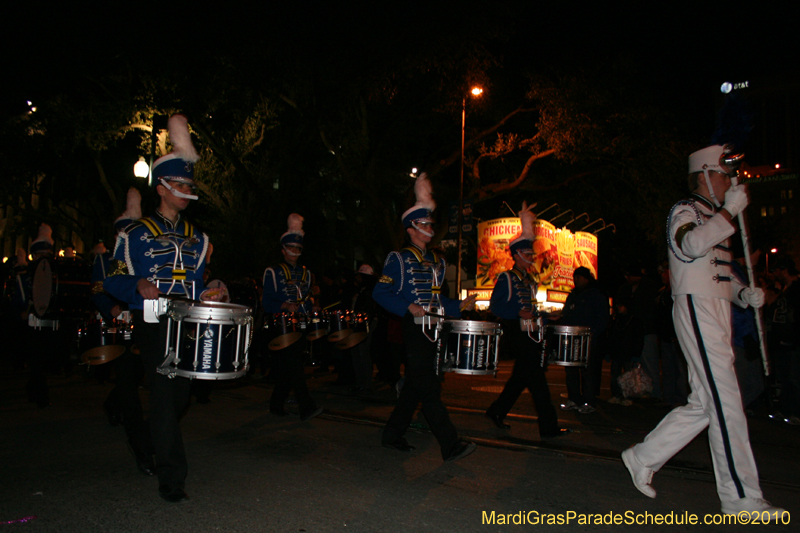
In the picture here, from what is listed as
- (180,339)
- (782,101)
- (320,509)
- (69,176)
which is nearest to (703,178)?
(320,509)

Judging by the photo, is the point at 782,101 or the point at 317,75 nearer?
the point at 317,75

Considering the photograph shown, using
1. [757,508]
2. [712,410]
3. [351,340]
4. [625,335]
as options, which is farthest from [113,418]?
[625,335]

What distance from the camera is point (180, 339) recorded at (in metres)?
4.27

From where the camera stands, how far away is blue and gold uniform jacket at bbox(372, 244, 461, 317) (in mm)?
5988

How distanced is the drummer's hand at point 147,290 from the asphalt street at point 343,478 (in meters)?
1.33

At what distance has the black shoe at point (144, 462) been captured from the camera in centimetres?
484

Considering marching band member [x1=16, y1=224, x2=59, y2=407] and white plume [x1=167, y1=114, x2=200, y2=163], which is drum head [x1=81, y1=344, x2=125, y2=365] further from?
marching band member [x1=16, y1=224, x2=59, y2=407]

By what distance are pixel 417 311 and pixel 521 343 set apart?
167 cm

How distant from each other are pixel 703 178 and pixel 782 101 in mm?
145556

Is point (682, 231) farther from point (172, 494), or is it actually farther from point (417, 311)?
point (172, 494)

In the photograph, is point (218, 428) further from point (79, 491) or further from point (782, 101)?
point (782, 101)

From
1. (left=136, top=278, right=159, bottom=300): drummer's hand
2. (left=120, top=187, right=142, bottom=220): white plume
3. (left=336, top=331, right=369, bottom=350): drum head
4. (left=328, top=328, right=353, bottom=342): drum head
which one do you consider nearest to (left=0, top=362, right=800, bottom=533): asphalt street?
(left=336, top=331, right=369, bottom=350): drum head

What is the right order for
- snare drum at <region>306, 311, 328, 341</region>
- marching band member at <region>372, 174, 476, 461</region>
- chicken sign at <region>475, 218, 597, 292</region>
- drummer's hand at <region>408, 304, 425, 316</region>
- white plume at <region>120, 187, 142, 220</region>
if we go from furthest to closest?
chicken sign at <region>475, 218, 597, 292</region>, snare drum at <region>306, 311, 328, 341</region>, white plume at <region>120, 187, 142, 220</region>, drummer's hand at <region>408, 304, 425, 316</region>, marching band member at <region>372, 174, 476, 461</region>

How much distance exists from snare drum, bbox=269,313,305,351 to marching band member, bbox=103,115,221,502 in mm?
2633
